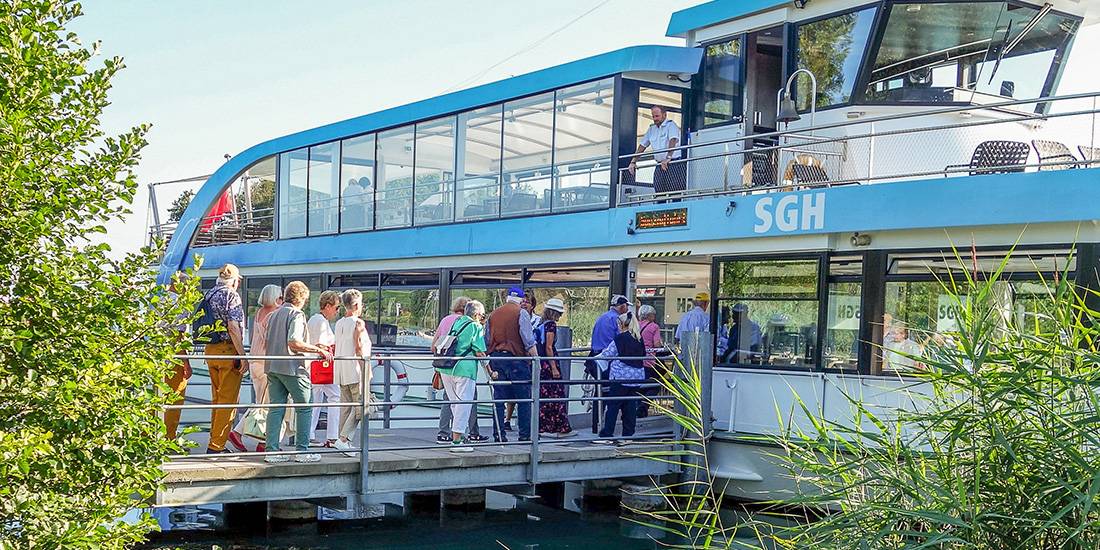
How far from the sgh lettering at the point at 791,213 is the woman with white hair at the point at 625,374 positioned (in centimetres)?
159

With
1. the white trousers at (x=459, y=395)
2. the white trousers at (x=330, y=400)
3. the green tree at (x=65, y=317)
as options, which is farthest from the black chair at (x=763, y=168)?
the green tree at (x=65, y=317)

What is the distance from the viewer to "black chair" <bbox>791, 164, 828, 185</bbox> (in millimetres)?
11656

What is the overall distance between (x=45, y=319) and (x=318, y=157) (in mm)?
14845

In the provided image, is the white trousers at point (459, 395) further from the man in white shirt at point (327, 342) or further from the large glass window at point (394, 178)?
the large glass window at point (394, 178)

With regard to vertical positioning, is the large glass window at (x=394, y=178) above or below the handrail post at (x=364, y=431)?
above

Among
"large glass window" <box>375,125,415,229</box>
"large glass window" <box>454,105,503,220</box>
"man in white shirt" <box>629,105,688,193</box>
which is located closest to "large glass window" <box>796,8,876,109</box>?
"man in white shirt" <box>629,105,688,193</box>

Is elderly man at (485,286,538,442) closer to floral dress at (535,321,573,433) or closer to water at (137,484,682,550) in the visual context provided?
floral dress at (535,321,573,433)

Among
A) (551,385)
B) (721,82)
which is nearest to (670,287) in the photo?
(551,385)

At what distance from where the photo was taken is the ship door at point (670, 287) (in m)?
13.4

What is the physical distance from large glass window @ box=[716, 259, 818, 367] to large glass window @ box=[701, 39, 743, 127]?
2172mm

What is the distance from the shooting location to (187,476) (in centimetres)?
880

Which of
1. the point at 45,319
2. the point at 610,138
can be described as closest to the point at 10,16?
the point at 45,319

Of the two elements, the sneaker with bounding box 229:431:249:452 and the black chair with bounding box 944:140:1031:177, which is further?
the black chair with bounding box 944:140:1031:177

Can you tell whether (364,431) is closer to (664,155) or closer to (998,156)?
(664,155)
